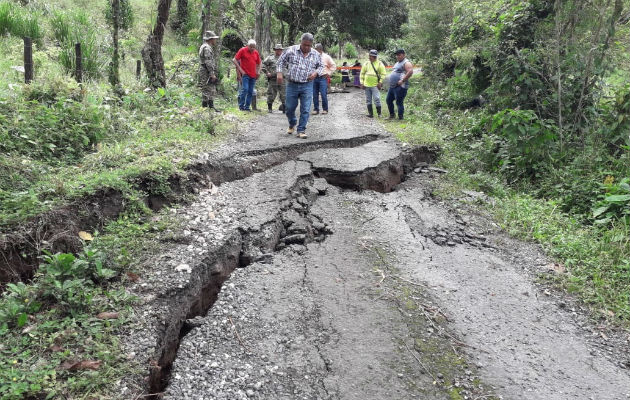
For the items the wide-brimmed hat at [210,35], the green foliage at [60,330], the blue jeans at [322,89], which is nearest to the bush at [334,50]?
the blue jeans at [322,89]

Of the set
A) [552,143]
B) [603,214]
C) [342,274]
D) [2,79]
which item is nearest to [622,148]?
[552,143]

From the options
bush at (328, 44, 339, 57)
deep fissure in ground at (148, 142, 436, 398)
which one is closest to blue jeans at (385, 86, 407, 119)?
deep fissure in ground at (148, 142, 436, 398)

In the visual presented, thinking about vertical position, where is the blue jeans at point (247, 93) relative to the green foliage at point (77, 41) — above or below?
below

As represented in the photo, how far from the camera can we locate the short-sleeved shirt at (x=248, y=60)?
9.37m

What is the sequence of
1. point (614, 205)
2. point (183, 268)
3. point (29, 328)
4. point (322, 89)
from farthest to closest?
point (322, 89)
point (614, 205)
point (183, 268)
point (29, 328)

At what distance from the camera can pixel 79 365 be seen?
8.16 ft

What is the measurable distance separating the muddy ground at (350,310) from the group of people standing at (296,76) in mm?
2208

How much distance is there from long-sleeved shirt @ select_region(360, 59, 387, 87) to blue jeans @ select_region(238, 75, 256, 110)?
8.24 feet

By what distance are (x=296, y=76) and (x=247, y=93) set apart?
332 centimetres

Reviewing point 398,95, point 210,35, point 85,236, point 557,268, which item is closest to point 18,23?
point 210,35

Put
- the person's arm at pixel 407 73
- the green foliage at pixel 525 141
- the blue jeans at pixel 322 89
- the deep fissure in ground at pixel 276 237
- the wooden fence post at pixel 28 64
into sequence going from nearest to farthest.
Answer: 1. the deep fissure in ground at pixel 276 237
2. the wooden fence post at pixel 28 64
3. the green foliage at pixel 525 141
4. the person's arm at pixel 407 73
5. the blue jeans at pixel 322 89

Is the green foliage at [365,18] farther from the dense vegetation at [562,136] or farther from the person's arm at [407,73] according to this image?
the person's arm at [407,73]

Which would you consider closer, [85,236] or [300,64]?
[85,236]

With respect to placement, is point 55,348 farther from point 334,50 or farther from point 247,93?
point 334,50
